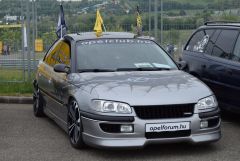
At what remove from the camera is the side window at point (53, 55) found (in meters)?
8.95

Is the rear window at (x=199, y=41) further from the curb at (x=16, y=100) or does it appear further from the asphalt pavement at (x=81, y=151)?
the curb at (x=16, y=100)

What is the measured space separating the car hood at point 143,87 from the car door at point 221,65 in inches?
50.7

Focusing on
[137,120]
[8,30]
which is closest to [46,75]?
[137,120]

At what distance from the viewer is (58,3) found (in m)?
13.5

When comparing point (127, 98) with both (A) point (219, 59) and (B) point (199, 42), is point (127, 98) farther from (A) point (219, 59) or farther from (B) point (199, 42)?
(B) point (199, 42)

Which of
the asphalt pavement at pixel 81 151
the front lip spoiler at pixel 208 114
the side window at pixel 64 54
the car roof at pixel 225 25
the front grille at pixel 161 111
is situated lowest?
the asphalt pavement at pixel 81 151

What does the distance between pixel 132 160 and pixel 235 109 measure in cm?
253

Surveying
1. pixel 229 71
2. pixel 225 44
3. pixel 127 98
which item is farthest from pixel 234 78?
pixel 127 98

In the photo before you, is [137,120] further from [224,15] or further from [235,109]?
[224,15]

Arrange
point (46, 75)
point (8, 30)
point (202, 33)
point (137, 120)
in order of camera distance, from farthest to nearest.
A: point (8, 30) → point (202, 33) → point (46, 75) → point (137, 120)

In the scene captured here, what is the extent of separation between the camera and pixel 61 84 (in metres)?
7.84

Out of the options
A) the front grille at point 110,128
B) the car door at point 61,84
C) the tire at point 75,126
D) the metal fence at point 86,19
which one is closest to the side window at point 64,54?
the car door at point 61,84

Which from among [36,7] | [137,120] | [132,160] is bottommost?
[132,160]

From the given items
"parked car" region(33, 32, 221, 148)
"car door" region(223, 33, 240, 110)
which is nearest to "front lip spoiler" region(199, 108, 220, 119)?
"parked car" region(33, 32, 221, 148)
